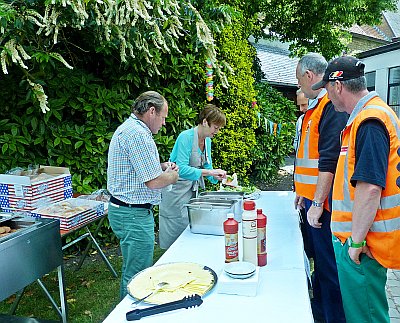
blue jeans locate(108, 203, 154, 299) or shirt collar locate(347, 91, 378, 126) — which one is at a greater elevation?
shirt collar locate(347, 91, 378, 126)

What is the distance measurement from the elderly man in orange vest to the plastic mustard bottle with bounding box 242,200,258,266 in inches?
31.0

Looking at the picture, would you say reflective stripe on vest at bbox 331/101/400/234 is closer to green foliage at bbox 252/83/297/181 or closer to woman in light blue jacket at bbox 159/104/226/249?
woman in light blue jacket at bbox 159/104/226/249

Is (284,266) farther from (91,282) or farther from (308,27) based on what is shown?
(308,27)

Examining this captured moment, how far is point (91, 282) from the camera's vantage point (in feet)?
13.4

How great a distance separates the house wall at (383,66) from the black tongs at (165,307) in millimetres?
13578

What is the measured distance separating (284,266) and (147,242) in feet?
3.57

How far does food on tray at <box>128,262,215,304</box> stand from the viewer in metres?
1.72

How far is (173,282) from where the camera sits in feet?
5.96

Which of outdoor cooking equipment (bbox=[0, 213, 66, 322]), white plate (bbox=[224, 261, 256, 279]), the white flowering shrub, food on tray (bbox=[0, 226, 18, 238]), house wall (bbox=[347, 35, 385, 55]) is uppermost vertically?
A: house wall (bbox=[347, 35, 385, 55])

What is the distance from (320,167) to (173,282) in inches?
50.3

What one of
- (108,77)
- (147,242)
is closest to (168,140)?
(108,77)

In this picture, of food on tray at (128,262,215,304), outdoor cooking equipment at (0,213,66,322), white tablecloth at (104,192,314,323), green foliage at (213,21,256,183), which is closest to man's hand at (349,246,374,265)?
white tablecloth at (104,192,314,323)

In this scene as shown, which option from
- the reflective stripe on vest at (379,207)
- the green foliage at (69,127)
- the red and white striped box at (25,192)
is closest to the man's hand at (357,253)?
the reflective stripe on vest at (379,207)

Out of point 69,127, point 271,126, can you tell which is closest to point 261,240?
point 69,127
